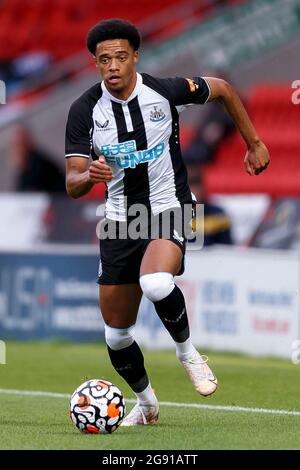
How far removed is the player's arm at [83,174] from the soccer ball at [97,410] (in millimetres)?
1231

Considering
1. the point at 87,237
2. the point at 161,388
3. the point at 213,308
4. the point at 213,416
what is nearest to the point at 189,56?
the point at 87,237

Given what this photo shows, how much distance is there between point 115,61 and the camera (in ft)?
23.3

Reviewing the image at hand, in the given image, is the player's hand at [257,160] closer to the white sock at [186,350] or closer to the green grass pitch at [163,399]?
the white sock at [186,350]

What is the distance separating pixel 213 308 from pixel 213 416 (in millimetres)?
5410

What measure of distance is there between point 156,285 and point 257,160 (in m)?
1.09

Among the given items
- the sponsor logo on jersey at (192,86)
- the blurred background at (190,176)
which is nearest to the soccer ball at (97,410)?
the sponsor logo on jersey at (192,86)

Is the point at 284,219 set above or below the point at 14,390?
above

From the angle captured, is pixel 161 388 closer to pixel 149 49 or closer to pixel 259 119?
pixel 259 119

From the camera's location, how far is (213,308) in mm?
13320

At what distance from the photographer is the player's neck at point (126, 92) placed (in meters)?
7.32
